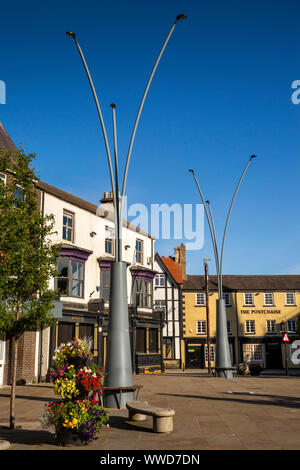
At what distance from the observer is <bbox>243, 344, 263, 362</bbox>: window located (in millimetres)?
47406

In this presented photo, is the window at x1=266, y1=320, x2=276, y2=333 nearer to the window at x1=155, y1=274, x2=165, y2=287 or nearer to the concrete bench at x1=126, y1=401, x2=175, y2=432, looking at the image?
the window at x1=155, y1=274, x2=165, y2=287

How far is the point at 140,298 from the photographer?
33.3 meters

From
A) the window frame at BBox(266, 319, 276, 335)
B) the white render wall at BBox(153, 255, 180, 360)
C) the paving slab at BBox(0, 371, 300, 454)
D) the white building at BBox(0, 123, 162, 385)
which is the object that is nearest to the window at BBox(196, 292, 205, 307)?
the white render wall at BBox(153, 255, 180, 360)

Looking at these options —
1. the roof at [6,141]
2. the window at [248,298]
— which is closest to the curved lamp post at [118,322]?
the roof at [6,141]

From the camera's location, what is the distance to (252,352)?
4769 cm

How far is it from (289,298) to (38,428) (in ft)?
141

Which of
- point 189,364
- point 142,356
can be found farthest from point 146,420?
point 189,364

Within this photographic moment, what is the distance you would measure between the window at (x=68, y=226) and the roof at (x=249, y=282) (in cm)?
2263

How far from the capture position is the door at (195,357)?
46062mm

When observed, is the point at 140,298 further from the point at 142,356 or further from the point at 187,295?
the point at 187,295

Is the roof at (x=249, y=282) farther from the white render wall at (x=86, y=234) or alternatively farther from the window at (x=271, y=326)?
the white render wall at (x=86, y=234)

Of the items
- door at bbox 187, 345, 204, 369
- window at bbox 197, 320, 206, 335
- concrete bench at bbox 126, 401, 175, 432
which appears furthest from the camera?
window at bbox 197, 320, 206, 335

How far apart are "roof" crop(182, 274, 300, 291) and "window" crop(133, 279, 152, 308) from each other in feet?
45.4
